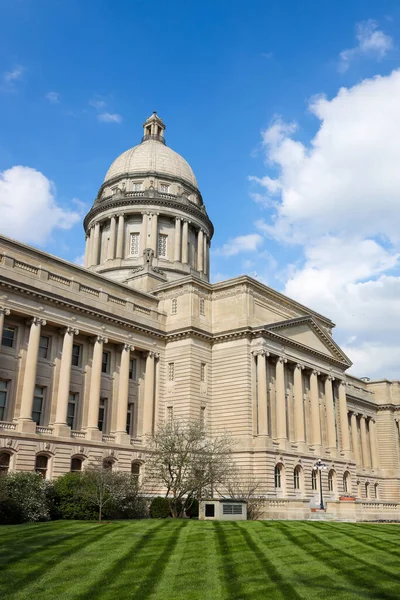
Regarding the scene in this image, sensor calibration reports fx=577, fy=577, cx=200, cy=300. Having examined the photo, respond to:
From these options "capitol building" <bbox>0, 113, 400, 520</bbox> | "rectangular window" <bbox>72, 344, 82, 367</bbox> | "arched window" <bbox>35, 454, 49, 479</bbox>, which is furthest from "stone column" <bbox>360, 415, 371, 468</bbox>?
"arched window" <bbox>35, 454, 49, 479</bbox>

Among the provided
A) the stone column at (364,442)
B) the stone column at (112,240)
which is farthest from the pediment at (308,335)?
the stone column at (112,240)

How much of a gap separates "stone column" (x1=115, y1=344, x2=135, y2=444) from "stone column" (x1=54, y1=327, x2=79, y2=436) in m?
5.37

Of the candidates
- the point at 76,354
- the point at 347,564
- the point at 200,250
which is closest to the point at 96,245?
the point at 200,250

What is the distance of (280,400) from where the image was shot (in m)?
51.2

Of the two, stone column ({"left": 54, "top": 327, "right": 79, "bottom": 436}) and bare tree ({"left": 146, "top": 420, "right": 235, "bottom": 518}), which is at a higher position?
stone column ({"left": 54, "top": 327, "right": 79, "bottom": 436})

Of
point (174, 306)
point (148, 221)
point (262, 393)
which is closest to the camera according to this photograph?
point (262, 393)

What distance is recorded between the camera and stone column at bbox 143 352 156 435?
48.4 m

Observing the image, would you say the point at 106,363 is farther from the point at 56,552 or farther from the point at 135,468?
the point at 56,552

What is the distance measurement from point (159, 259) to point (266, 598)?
59.6 metres

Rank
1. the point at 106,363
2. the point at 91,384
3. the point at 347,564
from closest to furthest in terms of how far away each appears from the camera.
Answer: the point at 347,564
the point at 91,384
the point at 106,363

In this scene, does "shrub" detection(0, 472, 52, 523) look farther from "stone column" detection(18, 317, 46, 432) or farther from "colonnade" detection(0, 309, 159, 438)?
"colonnade" detection(0, 309, 159, 438)

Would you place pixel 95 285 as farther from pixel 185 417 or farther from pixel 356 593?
pixel 356 593

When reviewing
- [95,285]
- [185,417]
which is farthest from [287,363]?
[95,285]

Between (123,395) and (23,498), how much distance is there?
52.3ft
